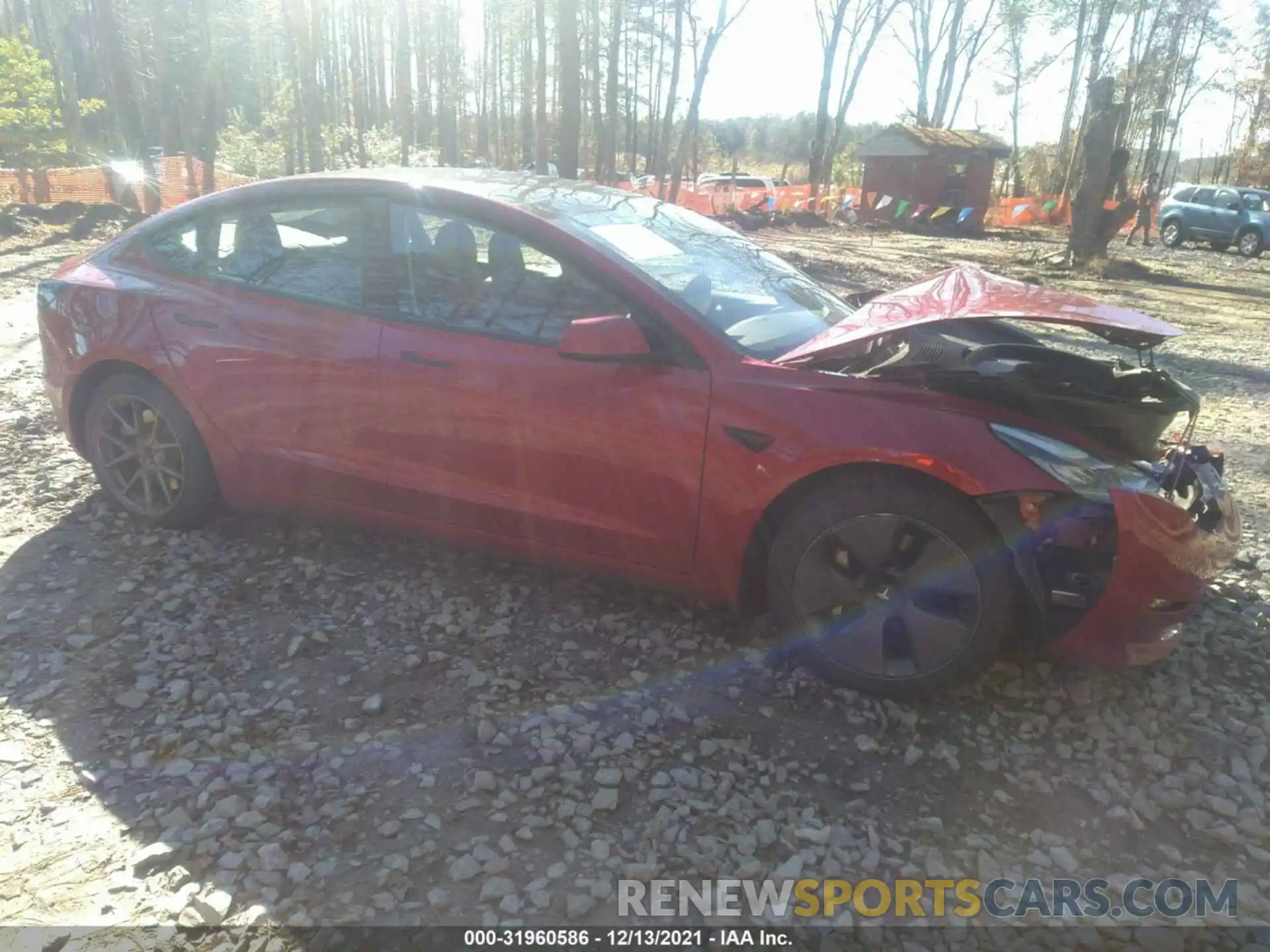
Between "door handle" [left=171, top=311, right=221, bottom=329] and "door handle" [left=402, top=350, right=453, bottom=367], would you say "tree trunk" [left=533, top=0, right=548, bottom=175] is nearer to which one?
"door handle" [left=171, top=311, right=221, bottom=329]

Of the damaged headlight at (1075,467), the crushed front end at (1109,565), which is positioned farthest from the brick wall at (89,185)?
the crushed front end at (1109,565)

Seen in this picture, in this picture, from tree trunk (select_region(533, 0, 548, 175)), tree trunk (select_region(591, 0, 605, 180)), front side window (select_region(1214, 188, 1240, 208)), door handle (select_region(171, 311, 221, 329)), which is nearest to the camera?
door handle (select_region(171, 311, 221, 329))

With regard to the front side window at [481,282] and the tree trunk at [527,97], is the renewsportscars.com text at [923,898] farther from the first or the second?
the tree trunk at [527,97]

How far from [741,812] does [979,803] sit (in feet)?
2.25

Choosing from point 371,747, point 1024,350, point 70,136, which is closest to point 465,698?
point 371,747

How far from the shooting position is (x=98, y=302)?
3.88 m

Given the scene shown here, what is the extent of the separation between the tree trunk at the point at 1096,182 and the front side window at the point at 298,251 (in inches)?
626

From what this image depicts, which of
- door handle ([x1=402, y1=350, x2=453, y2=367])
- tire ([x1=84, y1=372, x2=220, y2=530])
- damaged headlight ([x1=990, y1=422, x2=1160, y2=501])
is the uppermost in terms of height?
door handle ([x1=402, y1=350, x2=453, y2=367])

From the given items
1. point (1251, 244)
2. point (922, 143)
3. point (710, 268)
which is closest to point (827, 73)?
point (922, 143)

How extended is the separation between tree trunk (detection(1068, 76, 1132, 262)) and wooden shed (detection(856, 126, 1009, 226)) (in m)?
14.2

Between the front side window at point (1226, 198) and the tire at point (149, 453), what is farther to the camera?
the front side window at point (1226, 198)

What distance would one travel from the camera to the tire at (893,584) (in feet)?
8.89

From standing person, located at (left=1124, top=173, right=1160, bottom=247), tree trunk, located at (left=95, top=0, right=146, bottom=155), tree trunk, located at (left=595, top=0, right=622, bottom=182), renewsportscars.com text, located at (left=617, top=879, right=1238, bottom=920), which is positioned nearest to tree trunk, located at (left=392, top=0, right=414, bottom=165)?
tree trunk, located at (left=595, top=0, right=622, bottom=182)

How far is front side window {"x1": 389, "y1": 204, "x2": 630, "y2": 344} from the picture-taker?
3.20m
